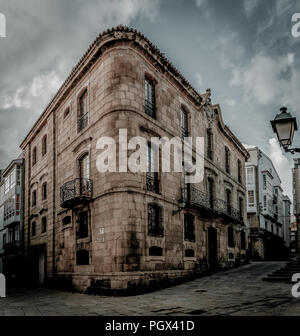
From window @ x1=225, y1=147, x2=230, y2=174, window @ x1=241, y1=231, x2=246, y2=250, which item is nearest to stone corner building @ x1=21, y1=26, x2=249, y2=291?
window @ x1=225, y1=147, x2=230, y2=174

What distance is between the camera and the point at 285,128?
729cm

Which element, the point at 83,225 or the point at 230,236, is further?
the point at 230,236

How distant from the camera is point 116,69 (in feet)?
51.6

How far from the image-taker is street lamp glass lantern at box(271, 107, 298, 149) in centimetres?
725

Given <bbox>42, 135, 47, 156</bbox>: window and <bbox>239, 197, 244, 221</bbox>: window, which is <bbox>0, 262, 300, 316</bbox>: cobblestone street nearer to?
<bbox>42, 135, 47, 156</bbox>: window

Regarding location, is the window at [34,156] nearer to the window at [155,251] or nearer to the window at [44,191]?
the window at [44,191]

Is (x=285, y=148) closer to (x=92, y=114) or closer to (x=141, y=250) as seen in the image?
(x=141, y=250)

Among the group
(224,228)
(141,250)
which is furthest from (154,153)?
(224,228)

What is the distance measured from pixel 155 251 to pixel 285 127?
31.9ft

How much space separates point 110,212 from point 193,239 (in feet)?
20.4

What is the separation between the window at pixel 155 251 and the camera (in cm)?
1533

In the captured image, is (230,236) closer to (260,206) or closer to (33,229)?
(33,229)

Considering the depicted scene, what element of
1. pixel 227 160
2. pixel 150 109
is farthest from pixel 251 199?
pixel 150 109

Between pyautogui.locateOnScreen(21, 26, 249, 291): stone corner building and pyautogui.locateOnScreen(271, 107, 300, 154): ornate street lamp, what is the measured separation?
Answer: 8127 millimetres
